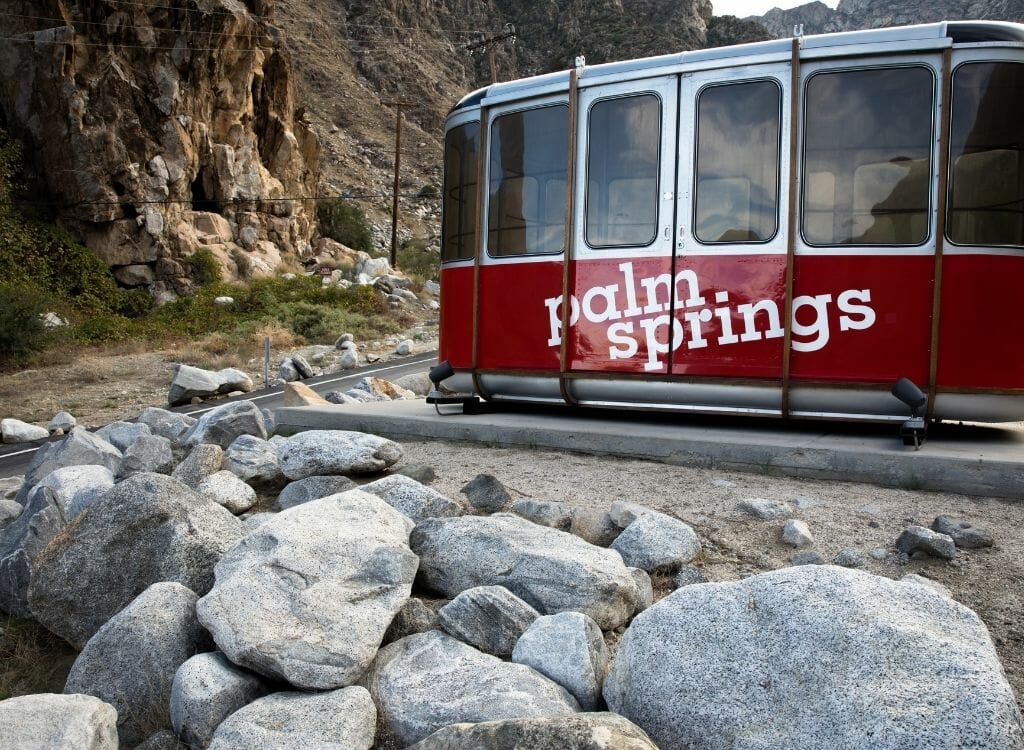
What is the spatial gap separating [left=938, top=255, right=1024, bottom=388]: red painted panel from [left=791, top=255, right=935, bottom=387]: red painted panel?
139 mm

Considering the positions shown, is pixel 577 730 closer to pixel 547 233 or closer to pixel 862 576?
pixel 862 576

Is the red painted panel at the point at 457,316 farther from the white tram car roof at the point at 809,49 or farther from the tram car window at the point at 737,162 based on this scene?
the tram car window at the point at 737,162

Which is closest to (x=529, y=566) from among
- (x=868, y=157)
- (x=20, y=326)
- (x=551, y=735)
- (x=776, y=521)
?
(x=551, y=735)

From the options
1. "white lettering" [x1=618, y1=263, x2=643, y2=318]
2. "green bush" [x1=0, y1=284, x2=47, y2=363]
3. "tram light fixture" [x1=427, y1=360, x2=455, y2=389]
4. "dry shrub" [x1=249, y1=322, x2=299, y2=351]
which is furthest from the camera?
"dry shrub" [x1=249, y1=322, x2=299, y2=351]

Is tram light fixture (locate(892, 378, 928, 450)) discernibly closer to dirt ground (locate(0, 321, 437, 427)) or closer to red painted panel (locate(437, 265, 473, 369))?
red painted panel (locate(437, 265, 473, 369))

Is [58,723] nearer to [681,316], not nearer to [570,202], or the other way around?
[681,316]

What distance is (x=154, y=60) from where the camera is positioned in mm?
36500

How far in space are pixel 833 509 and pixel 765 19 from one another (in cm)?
15922

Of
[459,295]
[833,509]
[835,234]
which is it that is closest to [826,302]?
[835,234]

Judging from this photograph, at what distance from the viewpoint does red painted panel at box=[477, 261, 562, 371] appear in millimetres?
7707

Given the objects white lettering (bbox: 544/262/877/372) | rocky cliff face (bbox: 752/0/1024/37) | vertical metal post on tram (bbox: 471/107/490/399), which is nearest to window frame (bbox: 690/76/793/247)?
white lettering (bbox: 544/262/877/372)

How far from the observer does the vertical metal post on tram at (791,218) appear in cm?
661

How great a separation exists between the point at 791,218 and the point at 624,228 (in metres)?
1.39

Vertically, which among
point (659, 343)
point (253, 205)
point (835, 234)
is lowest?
point (659, 343)
